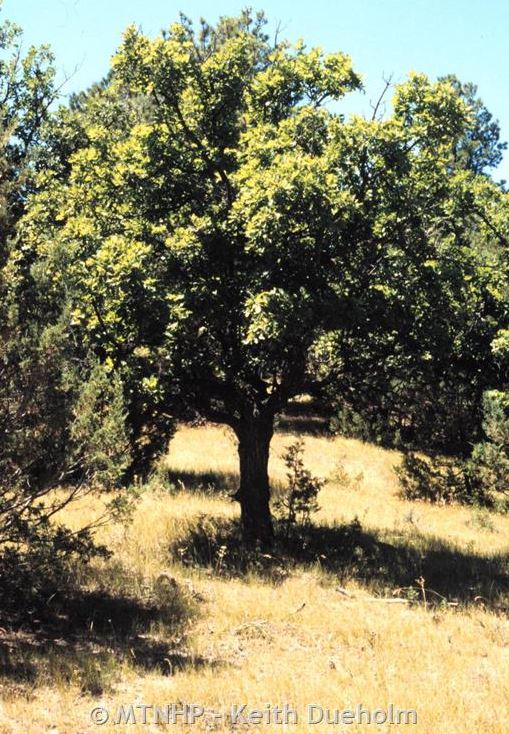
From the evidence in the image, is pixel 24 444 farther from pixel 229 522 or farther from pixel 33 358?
pixel 229 522

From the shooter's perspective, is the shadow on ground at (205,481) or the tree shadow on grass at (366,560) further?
the shadow on ground at (205,481)

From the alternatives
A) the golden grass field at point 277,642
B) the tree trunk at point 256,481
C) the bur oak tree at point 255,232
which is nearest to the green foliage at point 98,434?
the golden grass field at point 277,642

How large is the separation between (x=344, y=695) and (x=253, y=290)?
5.70 m

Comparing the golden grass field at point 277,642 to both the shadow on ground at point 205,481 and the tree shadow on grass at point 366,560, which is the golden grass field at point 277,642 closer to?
the tree shadow on grass at point 366,560

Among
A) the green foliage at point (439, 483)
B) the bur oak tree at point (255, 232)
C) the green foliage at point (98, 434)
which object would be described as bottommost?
the green foliage at point (439, 483)

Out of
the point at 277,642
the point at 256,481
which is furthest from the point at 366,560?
the point at 277,642

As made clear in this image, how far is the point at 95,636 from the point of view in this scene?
312 inches

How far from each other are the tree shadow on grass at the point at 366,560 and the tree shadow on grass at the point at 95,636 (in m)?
1.77

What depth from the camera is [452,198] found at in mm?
11047

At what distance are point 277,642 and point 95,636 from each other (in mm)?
2083

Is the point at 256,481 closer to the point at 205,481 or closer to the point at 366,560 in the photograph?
the point at 366,560

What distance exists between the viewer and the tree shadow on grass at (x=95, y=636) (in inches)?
265

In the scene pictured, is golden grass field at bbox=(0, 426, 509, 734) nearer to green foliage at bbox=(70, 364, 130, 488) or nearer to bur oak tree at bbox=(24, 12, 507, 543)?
green foliage at bbox=(70, 364, 130, 488)

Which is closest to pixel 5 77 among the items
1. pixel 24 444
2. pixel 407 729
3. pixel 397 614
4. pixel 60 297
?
pixel 60 297
